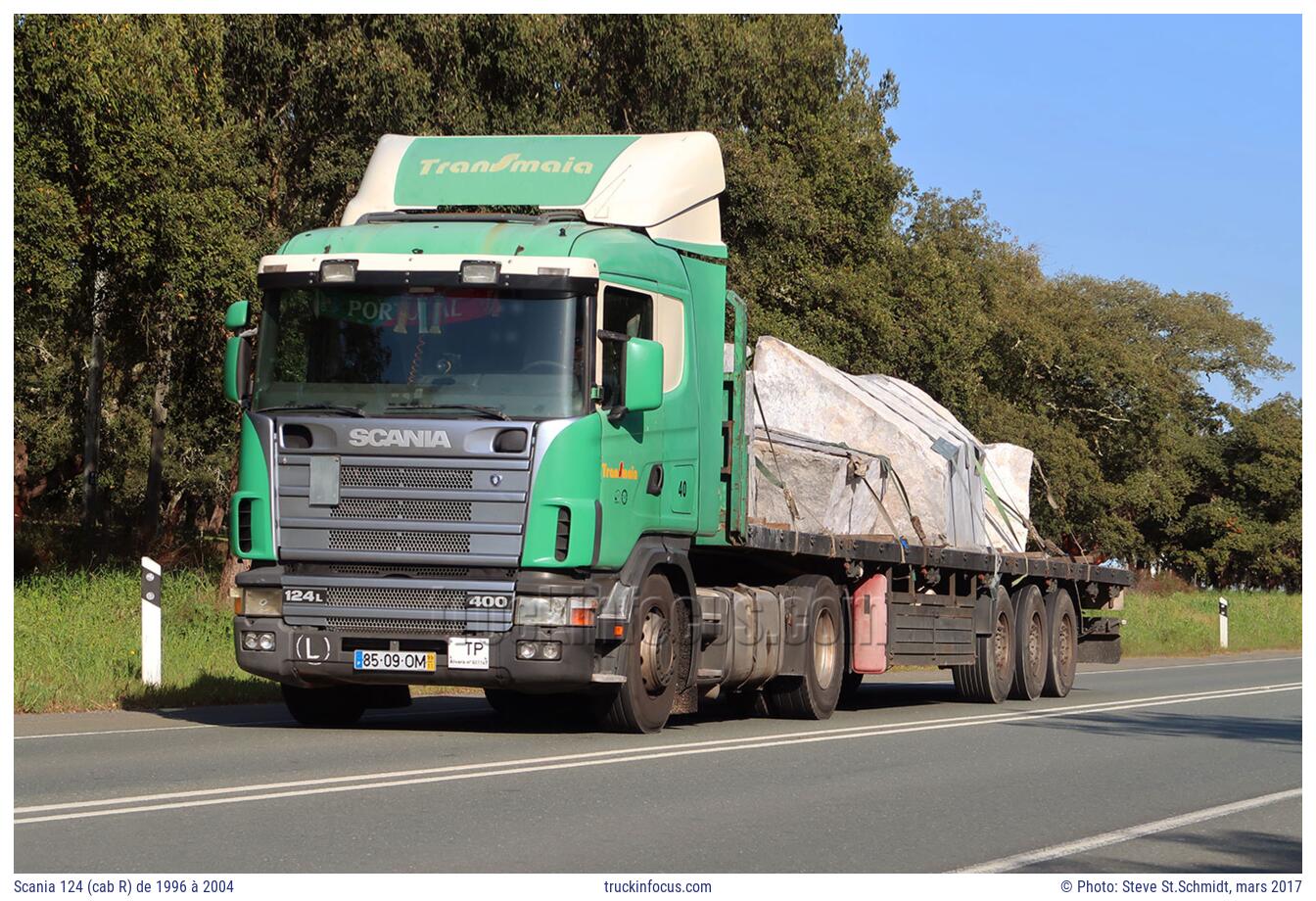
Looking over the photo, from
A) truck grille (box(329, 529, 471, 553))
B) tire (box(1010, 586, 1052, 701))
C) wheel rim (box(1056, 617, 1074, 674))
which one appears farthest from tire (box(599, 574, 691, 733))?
wheel rim (box(1056, 617, 1074, 674))

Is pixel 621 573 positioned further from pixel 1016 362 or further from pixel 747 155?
pixel 1016 362

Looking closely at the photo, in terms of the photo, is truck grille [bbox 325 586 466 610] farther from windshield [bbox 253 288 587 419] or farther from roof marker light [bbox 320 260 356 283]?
roof marker light [bbox 320 260 356 283]

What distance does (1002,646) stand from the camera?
66.4ft

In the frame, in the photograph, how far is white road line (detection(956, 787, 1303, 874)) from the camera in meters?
7.89

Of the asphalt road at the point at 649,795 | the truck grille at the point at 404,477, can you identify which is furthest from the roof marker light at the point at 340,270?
the asphalt road at the point at 649,795

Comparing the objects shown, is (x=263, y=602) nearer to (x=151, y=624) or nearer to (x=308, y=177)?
(x=151, y=624)

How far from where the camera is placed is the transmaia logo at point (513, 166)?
46.7ft

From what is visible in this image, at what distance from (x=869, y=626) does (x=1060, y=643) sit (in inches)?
210

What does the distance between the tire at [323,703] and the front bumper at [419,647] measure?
1.17 meters

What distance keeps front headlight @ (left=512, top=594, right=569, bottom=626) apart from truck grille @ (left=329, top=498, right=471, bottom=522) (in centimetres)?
66

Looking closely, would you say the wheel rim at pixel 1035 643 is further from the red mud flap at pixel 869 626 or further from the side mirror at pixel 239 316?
the side mirror at pixel 239 316

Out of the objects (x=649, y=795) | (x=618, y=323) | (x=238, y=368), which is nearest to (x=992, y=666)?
(x=618, y=323)

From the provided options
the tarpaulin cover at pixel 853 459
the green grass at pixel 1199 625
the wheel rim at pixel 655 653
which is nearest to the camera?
the wheel rim at pixel 655 653
